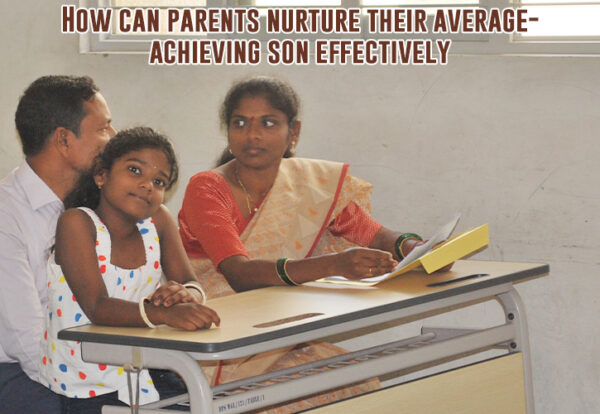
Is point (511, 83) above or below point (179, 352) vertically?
above

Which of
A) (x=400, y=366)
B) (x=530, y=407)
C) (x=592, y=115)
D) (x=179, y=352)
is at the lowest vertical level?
(x=530, y=407)

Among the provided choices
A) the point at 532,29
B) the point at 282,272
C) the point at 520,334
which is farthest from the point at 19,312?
the point at 532,29

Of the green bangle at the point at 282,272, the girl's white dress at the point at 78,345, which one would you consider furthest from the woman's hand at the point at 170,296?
the green bangle at the point at 282,272

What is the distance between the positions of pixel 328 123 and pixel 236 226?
2.34 feet

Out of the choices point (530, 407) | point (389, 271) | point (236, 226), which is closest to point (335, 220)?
point (236, 226)

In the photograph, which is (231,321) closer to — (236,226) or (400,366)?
(400,366)

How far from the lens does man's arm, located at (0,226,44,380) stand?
2.50 m

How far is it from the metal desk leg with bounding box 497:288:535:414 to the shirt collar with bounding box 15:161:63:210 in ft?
4.47

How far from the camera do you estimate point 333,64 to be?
3.47m

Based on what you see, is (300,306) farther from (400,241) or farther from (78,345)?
(400,241)

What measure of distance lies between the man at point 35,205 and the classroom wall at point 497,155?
0.95 m

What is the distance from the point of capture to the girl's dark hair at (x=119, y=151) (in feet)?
7.56

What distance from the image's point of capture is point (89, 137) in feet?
8.92

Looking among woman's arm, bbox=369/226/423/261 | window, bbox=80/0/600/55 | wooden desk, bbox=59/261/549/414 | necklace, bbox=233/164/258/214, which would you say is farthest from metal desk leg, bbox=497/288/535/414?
window, bbox=80/0/600/55
